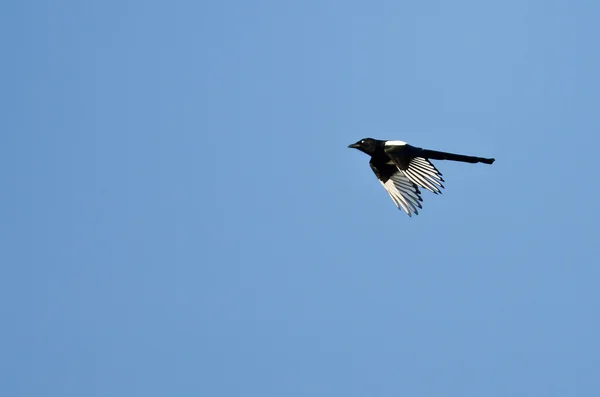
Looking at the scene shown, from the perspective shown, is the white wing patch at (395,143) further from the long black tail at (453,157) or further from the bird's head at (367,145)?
the long black tail at (453,157)

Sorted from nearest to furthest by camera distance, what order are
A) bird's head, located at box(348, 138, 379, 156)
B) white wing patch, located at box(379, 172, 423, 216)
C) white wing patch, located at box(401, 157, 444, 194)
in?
white wing patch, located at box(401, 157, 444, 194)
white wing patch, located at box(379, 172, 423, 216)
bird's head, located at box(348, 138, 379, 156)

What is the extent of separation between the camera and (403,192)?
25.0m

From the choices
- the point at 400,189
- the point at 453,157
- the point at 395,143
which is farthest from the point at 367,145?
the point at 453,157

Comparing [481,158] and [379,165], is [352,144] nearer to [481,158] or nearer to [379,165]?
[379,165]

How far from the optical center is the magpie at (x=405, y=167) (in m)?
23.4

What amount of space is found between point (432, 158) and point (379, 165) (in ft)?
6.54

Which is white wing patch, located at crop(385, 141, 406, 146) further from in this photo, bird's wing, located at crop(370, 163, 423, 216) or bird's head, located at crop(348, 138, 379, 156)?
bird's wing, located at crop(370, 163, 423, 216)

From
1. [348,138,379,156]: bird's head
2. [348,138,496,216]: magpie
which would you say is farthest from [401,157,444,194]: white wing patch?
[348,138,379,156]: bird's head

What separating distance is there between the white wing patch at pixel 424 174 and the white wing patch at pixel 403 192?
961 millimetres

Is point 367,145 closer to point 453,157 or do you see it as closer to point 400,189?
point 400,189

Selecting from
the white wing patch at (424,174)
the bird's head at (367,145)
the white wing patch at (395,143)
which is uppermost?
the bird's head at (367,145)

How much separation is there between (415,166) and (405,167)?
26cm

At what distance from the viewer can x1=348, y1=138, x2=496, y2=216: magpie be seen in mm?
23375

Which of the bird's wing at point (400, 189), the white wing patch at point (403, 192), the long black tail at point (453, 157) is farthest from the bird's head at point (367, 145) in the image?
the long black tail at point (453, 157)
